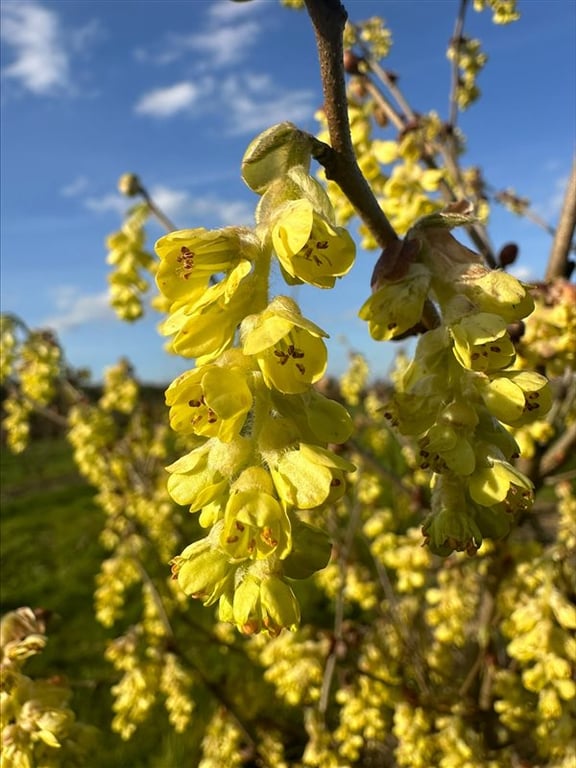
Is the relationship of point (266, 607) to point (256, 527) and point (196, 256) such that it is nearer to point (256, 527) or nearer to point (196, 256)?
point (256, 527)

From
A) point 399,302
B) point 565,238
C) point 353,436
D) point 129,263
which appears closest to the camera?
point 399,302

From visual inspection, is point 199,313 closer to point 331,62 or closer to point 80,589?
point 331,62

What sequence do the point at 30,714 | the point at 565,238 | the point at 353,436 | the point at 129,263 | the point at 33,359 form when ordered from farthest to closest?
the point at 33,359, the point at 129,263, the point at 565,238, the point at 353,436, the point at 30,714

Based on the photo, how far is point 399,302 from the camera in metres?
0.84

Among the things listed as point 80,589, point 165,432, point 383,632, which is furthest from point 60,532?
point 383,632

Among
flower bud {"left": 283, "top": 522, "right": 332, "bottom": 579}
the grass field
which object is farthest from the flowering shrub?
the grass field

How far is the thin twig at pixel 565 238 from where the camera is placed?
1.82 meters

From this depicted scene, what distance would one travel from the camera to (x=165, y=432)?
5.98 metres

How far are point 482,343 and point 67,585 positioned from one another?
25.1 feet

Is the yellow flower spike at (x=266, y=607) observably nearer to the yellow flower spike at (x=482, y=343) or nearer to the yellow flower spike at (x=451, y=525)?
the yellow flower spike at (x=451, y=525)

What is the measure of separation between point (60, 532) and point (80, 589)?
100 inches

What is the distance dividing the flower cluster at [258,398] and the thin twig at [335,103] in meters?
0.08

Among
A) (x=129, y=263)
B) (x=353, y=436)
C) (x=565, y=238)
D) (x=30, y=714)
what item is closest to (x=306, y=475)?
(x=353, y=436)

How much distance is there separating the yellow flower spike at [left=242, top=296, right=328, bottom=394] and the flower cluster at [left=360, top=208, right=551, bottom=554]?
7.2 inches
